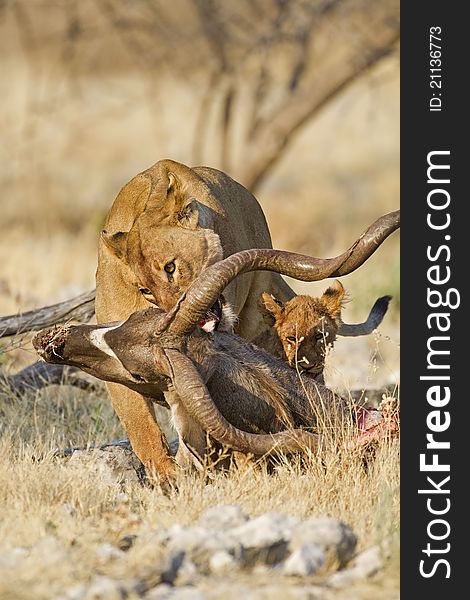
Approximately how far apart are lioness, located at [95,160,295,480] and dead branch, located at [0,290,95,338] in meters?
1.10

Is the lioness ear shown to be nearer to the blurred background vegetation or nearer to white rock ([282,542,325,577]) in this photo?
white rock ([282,542,325,577])

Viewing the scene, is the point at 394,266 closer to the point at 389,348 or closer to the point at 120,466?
the point at 389,348

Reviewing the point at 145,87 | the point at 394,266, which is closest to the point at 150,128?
the point at 145,87

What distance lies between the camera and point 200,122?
18.4 meters

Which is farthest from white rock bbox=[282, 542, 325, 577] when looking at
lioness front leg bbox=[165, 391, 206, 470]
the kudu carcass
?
lioness front leg bbox=[165, 391, 206, 470]

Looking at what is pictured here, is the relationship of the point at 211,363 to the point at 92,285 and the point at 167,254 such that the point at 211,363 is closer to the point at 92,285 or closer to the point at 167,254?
the point at 167,254

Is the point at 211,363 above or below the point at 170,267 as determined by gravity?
below

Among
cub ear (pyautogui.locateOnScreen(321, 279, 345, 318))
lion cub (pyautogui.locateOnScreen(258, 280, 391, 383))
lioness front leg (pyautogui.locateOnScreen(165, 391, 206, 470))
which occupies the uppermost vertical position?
cub ear (pyautogui.locateOnScreen(321, 279, 345, 318))

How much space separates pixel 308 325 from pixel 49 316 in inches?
72.8

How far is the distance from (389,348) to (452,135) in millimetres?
5158

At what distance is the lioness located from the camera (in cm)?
636

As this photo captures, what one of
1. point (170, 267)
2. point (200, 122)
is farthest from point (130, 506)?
point (200, 122)

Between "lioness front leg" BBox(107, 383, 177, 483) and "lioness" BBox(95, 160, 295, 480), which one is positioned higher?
"lioness" BBox(95, 160, 295, 480)

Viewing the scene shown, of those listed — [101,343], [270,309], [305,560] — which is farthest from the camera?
[270,309]
